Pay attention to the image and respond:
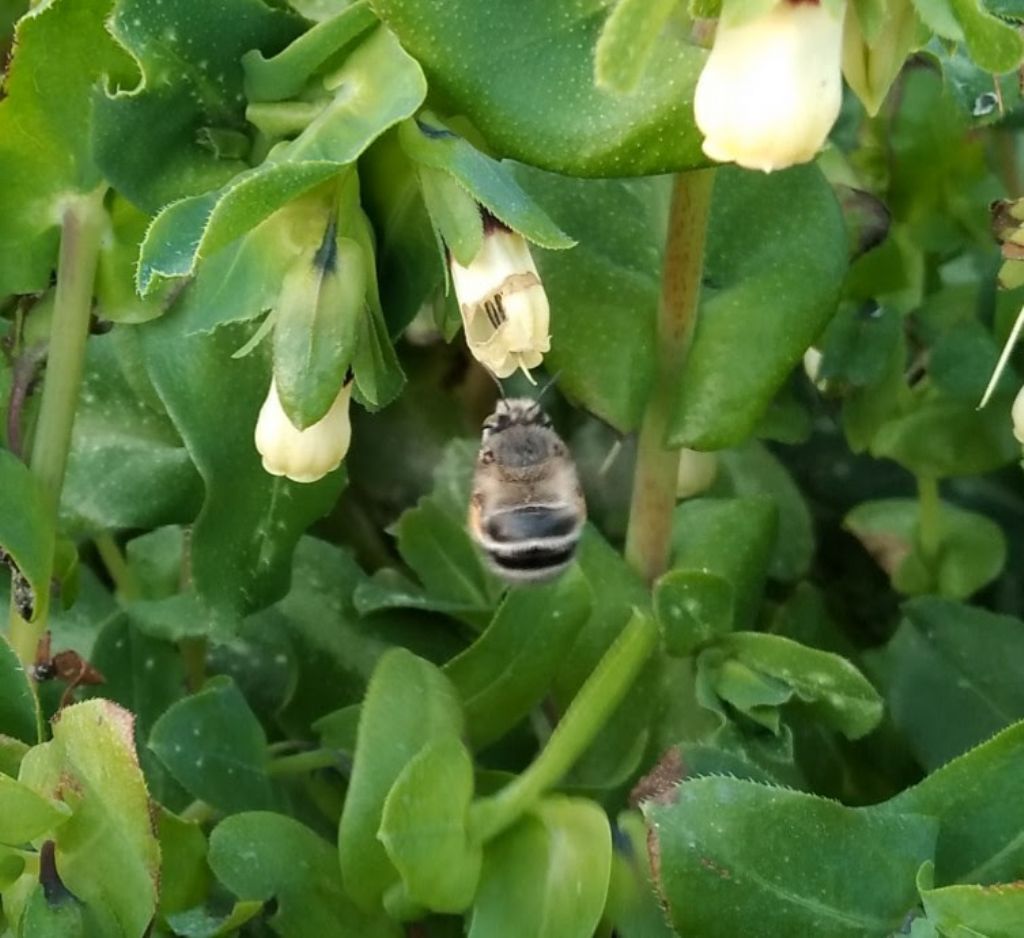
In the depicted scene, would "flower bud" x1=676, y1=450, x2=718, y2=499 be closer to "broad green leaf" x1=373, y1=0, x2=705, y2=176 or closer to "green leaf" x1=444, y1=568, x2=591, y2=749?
"green leaf" x1=444, y1=568, x2=591, y2=749

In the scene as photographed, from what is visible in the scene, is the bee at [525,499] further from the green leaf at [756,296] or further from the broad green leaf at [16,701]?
the broad green leaf at [16,701]

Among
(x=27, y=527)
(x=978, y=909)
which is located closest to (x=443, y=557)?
(x=27, y=527)

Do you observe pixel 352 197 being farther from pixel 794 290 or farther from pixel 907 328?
pixel 907 328

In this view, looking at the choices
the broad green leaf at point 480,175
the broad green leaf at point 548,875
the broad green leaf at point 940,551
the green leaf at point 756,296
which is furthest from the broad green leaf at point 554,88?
the broad green leaf at point 940,551

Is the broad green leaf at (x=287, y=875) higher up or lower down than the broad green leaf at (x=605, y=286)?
lower down

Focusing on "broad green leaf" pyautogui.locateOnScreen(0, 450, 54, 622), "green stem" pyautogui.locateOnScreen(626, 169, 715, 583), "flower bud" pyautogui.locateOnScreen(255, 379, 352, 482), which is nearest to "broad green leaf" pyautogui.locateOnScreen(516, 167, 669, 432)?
"green stem" pyautogui.locateOnScreen(626, 169, 715, 583)

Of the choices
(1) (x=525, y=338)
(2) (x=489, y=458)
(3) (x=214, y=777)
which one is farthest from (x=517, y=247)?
(3) (x=214, y=777)

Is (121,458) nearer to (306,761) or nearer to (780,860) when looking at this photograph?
(306,761)
